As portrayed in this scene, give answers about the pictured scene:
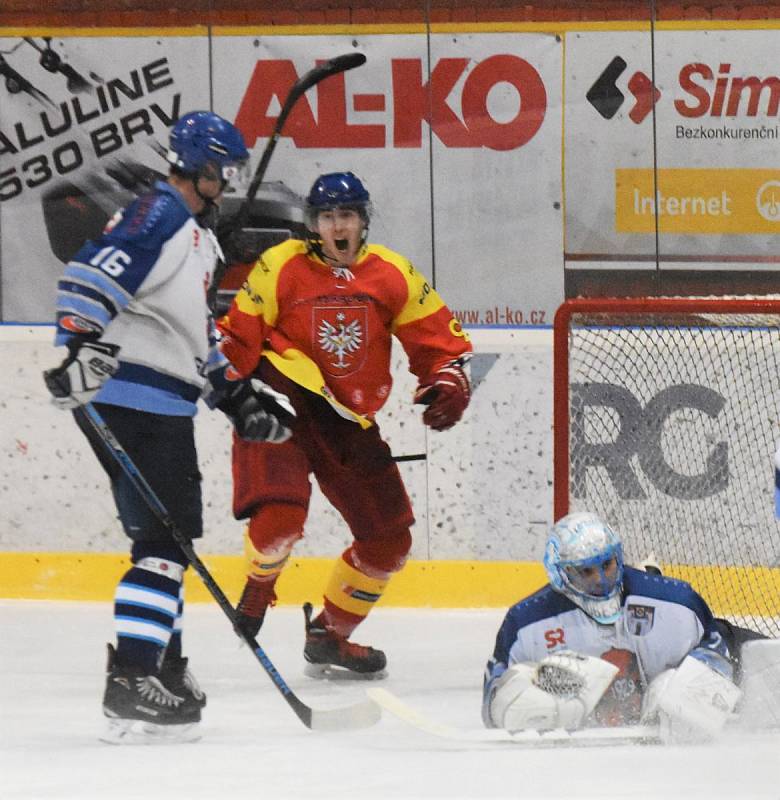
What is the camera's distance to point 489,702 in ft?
11.5

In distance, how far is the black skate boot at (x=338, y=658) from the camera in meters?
4.43

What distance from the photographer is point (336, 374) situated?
14.4ft

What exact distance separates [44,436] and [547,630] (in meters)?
2.26

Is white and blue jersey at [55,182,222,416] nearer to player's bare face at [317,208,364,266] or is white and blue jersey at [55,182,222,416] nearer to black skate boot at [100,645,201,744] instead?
black skate boot at [100,645,201,744]

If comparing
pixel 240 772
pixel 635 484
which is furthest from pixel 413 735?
pixel 635 484

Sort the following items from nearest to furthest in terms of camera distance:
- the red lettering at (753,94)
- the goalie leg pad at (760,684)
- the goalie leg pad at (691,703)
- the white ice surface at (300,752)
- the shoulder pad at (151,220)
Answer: the white ice surface at (300,752), the goalie leg pad at (691,703), the shoulder pad at (151,220), the goalie leg pad at (760,684), the red lettering at (753,94)

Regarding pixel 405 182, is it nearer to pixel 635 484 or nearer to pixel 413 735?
pixel 635 484

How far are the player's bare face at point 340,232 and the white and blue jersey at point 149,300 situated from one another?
687mm

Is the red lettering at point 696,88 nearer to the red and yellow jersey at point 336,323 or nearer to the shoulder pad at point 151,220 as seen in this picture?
the red and yellow jersey at point 336,323

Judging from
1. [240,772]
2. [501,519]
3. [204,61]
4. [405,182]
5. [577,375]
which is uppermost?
[204,61]

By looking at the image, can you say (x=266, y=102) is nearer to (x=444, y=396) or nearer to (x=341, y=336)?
(x=341, y=336)

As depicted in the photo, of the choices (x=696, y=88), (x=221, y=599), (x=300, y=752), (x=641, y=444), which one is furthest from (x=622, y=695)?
(x=696, y=88)

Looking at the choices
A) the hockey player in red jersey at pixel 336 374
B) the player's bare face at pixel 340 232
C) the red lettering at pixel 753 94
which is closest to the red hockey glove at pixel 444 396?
the hockey player in red jersey at pixel 336 374

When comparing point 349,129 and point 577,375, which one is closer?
point 577,375
